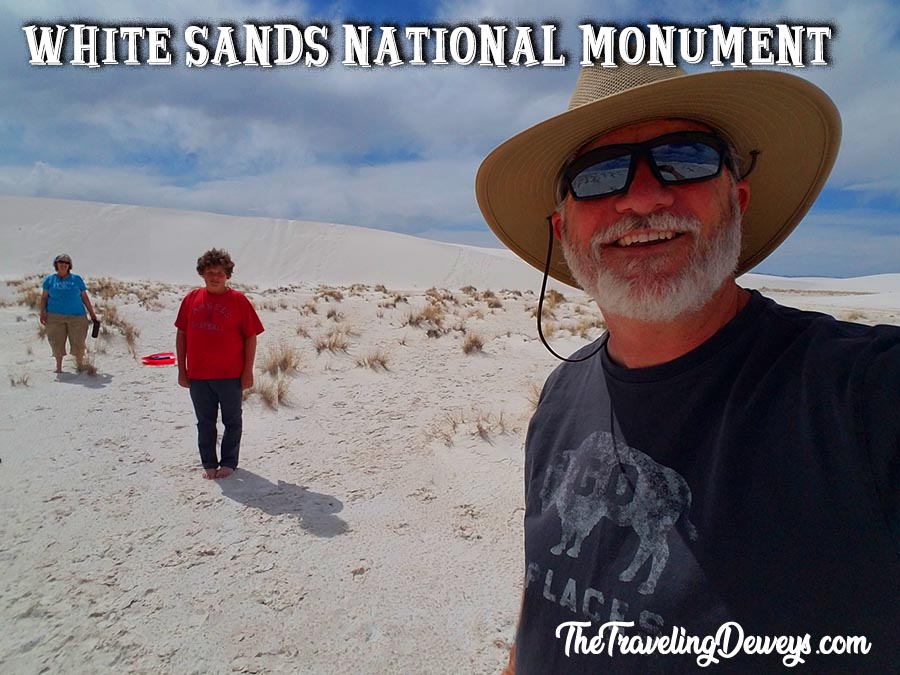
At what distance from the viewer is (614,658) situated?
3.42 ft

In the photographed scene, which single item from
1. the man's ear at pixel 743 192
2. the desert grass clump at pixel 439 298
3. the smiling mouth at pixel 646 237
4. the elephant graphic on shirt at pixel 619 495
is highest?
the man's ear at pixel 743 192

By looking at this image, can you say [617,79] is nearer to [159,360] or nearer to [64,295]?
[64,295]

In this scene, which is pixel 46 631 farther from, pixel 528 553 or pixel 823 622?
pixel 823 622

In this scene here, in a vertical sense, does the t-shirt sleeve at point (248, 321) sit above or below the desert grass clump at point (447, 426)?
above

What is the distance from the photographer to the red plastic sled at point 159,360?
838cm

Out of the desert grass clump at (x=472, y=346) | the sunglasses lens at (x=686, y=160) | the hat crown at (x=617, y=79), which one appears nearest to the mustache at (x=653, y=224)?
the sunglasses lens at (x=686, y=160)

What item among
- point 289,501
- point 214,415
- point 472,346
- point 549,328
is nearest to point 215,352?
point 214,415

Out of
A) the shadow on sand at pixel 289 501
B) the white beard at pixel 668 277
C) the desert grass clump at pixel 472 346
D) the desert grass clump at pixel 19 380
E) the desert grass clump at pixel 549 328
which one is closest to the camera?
the white beard at pixel 668 277

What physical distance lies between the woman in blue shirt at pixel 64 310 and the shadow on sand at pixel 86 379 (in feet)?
0.52

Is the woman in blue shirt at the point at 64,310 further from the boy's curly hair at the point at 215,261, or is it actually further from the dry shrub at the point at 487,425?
the dry shrub at the point at 487,425

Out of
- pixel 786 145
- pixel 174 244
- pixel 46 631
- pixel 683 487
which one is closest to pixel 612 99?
pixel 786 145

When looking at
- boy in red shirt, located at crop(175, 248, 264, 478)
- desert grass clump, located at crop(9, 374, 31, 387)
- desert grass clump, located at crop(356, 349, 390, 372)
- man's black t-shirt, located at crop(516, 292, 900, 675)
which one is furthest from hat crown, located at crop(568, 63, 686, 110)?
desert grass clump, located at crop(9, 374, 31, 387)

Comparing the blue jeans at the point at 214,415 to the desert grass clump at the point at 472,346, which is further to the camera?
the desert grass clump at the point at 472,346

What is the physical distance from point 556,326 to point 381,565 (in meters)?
9.50
